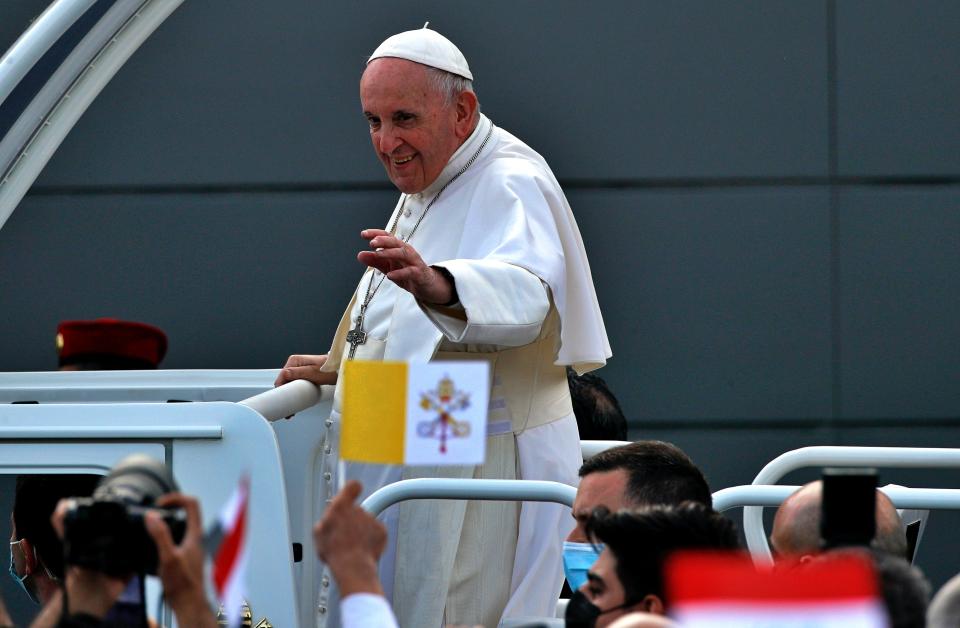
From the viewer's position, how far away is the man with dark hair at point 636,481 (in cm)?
259

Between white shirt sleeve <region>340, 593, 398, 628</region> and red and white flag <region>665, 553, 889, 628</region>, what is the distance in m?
0.48

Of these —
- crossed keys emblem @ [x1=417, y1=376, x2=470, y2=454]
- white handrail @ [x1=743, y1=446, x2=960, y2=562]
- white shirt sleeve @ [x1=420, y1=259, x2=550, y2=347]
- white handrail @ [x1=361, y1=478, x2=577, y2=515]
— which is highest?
white shirt sleeve @ [x1=420, y1=259, x2=550, y2=347]

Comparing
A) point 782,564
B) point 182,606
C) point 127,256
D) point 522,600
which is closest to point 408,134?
point 522,600

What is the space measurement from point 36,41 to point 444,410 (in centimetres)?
135

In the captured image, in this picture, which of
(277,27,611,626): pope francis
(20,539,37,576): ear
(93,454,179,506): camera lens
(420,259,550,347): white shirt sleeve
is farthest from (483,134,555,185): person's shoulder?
(93,454,179,506): camera lens

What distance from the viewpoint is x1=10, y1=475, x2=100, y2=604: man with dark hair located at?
296cm

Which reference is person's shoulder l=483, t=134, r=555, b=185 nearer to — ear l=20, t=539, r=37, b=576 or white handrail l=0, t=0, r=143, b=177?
white handrail l=0, t=0, r=143, b=177

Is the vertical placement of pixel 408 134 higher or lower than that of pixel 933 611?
higher

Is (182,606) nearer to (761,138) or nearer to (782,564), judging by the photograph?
(782,564)

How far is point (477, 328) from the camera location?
2.86 metres

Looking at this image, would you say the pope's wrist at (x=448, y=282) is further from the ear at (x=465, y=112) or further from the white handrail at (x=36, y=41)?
Answer: the white handrail at (x=36, y=41)

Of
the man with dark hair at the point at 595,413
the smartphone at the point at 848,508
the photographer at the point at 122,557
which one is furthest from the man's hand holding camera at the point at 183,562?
the man with dark hair at the point at 595,413

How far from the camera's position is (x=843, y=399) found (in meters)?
5.31

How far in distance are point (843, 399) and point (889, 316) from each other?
0.32m
